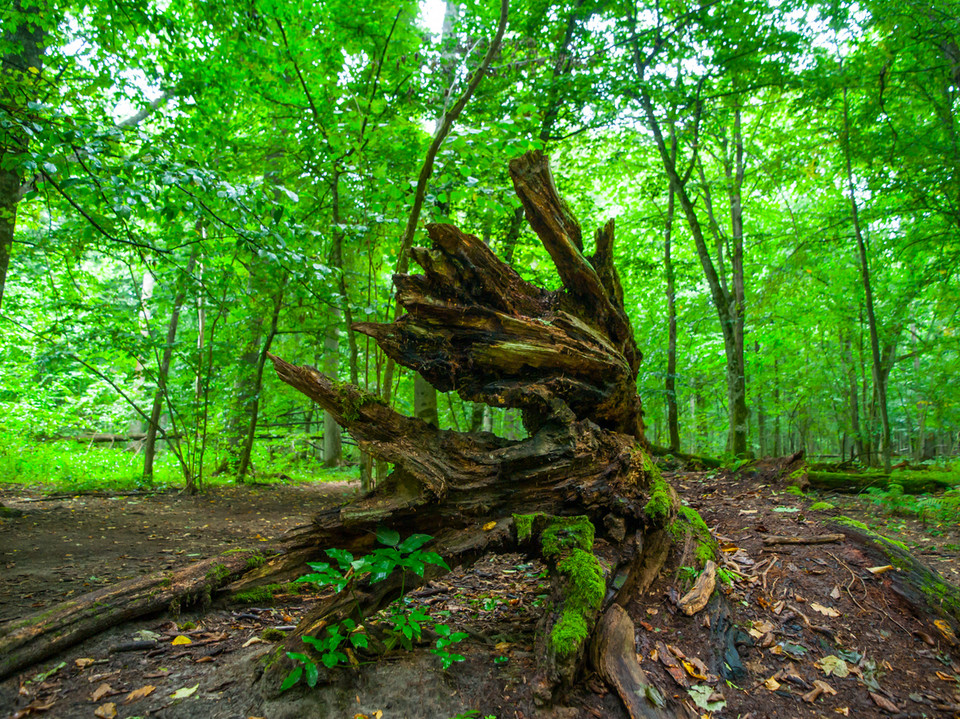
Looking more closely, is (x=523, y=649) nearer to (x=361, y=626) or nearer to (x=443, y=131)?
(x=361, y=626)

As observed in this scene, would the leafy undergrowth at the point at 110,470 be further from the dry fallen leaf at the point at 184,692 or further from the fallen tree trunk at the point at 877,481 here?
the fallen tree trunk at the point at 877,481

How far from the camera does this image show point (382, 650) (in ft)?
8.83

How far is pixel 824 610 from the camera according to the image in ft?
10.6

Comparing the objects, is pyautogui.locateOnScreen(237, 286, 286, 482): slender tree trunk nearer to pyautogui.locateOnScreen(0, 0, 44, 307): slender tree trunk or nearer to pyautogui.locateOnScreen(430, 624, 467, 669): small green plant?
pyautogui.locateOnScreen(0, 0, 44, 307): slender tree trunk

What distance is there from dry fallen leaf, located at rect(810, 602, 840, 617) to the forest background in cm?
434

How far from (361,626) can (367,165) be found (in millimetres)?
5323

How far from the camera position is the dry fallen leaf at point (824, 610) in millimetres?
3193

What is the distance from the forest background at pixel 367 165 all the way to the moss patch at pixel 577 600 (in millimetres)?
3393

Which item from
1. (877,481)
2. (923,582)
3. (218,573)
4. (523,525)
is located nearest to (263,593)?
(218,573)

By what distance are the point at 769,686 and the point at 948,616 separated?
1.45 meters

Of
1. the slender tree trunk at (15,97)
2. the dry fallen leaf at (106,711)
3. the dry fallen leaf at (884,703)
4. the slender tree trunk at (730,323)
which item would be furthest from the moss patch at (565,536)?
the slender tree trunk at (730,323)

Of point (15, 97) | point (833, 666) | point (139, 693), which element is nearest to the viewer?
point (139, 693)

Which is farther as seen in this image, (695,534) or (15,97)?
(695,534)

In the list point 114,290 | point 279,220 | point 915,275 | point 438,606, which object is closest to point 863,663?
point 438,606
